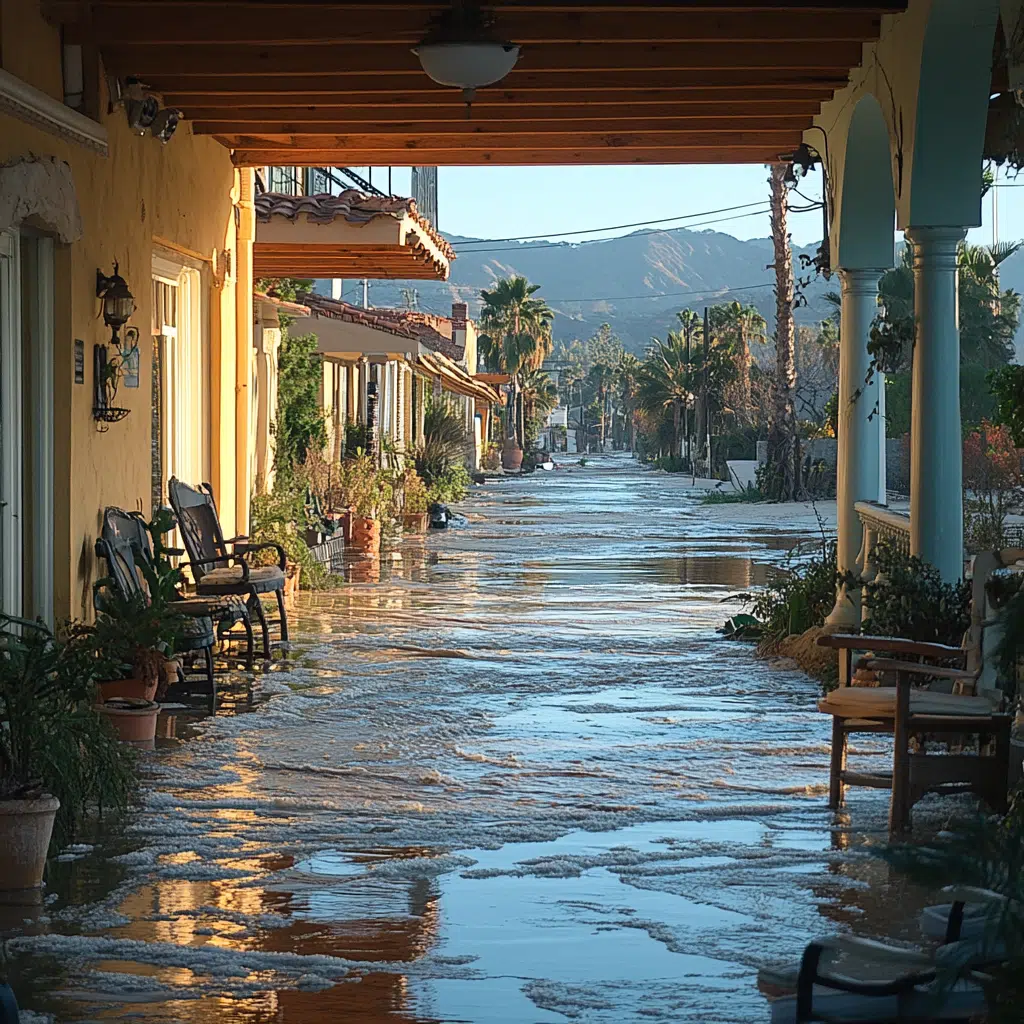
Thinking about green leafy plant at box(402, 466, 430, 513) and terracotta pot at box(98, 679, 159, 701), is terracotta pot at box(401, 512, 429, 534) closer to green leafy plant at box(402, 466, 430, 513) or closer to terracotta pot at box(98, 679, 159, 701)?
green leafy plant at box(402, 466, 430, 513)

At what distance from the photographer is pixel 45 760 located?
220 inches

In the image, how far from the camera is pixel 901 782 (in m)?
5.93

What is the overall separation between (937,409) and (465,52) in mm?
2851

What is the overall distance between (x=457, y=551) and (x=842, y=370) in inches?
379

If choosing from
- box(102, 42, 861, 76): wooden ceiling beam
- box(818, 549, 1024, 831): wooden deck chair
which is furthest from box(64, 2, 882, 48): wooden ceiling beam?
box(818, 549, 1024, 831): wooden deck chair

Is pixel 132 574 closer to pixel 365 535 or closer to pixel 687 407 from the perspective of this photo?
pixel 365 535

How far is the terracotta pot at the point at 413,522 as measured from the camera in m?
22.6

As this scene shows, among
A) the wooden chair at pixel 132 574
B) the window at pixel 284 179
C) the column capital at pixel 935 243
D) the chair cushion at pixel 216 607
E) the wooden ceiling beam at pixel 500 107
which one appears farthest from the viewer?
the window at pixel 284 179

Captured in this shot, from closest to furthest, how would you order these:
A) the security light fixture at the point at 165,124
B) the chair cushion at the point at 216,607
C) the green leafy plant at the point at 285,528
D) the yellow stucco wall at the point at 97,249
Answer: the yellow stucco wall at the point at 97,249, the chair cushion at the point at 216,607, the security light fixture at the point at 165,124, the green leafy plant at the point at 285,528

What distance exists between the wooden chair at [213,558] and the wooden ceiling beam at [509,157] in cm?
258

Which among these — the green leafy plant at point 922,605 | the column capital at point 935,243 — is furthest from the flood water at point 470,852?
the column capital at point 935,243

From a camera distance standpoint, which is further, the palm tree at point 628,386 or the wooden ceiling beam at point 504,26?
the palm tree at point 628,386

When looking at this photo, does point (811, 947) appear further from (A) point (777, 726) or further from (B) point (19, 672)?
(A) point (777, 726)

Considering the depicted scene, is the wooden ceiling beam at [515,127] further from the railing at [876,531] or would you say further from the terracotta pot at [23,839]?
the terracotta pot at [23,839]
